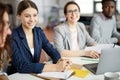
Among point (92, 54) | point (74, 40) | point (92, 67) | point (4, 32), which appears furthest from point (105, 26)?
point (4, 32)

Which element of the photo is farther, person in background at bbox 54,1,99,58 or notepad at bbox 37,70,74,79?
person in background at bbox 54,1,99,58

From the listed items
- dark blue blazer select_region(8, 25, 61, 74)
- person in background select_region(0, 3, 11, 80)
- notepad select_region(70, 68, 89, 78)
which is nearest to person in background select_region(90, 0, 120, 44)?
dark blue blazer select_region(8, 25, 61, 74)

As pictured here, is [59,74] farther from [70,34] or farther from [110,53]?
[70,34]

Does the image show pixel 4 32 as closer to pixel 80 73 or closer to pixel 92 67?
pixel 80 73

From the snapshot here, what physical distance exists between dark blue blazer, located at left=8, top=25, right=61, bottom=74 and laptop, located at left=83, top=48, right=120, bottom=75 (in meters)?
0.46

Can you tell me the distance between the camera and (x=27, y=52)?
194cm

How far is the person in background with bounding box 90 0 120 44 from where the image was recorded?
9.52 ft

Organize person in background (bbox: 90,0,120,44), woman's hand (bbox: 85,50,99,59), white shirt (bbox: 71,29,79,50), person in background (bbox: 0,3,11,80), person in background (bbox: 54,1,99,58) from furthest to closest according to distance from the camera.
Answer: person in background (bbox: 90,0,120,44)
white shirt (bbox: 71,29,79,50)
person in background (bbox: 54,1,99,58)
woman's hand (bbox: 85,50,99,59)
person in background (bbox: 0,3,11,80)

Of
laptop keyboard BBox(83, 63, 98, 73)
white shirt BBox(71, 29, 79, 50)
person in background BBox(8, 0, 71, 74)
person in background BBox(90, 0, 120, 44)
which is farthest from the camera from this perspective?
person in background BBox(90, 0, 120, 44)

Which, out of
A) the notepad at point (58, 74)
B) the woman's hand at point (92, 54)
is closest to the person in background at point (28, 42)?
the notepad at point (58, 74)

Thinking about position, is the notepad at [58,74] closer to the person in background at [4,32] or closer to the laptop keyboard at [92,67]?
the laptop keyboard at [92,67]

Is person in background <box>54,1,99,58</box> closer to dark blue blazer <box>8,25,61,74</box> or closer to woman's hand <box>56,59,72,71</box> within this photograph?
dark blue blazer <box>8,25,61,74</box>

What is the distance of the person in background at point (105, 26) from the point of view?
2.90 m

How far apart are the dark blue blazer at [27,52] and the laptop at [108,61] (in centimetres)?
46
